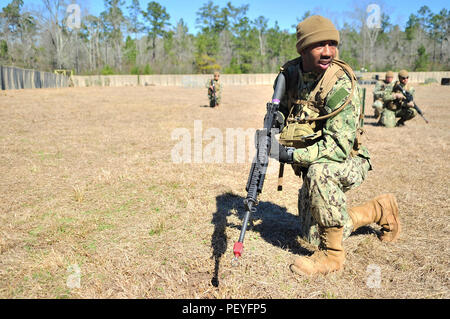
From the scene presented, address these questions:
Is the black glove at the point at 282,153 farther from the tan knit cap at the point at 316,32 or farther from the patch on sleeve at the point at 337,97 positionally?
the tan knit cap at the point at 316,32

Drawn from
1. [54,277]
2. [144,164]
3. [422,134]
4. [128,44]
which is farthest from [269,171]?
[128,44]

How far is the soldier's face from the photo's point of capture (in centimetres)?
273

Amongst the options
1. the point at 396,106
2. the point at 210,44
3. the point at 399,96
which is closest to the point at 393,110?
the point at 396,106

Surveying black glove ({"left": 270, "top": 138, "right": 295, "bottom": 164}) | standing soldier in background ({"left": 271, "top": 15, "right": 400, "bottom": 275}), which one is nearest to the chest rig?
standing soldier in background ({"left": 271, "top": 15, "right": 400, "bottom": 275})

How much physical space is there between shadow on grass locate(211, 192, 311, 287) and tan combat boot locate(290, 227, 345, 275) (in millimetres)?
386

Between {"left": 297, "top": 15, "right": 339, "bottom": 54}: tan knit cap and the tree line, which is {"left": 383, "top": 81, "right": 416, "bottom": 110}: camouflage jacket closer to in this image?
{"left": 297, "top": 15, "right": 339, "bottom": 54}: tan knit cap

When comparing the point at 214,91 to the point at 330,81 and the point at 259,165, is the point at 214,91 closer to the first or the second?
the point at 330,81

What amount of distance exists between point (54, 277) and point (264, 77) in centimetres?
5302

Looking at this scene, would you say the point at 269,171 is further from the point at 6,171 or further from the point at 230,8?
the point at 230,8

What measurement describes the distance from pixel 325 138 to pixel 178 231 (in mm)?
1841

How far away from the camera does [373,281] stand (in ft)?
8.95

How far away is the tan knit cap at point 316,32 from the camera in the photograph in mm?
2633

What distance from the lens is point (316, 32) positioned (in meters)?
2.64

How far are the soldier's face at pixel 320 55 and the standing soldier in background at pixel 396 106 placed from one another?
29.5ft
